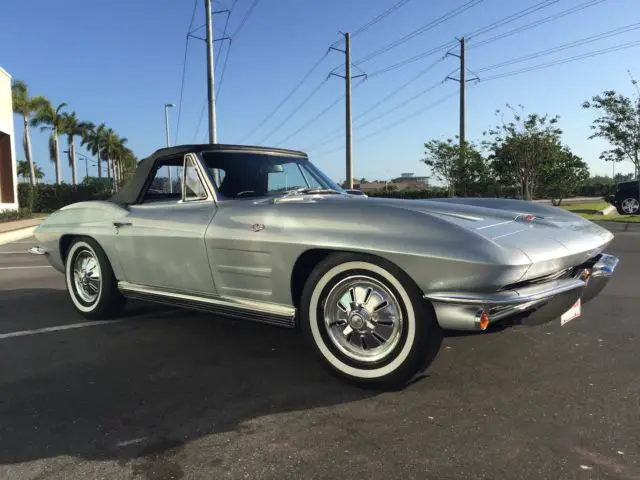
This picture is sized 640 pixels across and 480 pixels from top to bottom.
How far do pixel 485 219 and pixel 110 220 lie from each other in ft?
9.98

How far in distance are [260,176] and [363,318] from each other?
5.55 feet

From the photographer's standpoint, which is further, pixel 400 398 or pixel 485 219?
pixel 485 219

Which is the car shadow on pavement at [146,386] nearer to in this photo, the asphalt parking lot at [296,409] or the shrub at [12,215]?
the asphalt parking lot at [296,409]

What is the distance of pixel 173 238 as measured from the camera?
391 centimetres

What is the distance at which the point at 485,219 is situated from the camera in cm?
325

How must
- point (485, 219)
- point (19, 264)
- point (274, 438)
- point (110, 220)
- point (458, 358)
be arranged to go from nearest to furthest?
point (274, 438) → point (485, 219) → point (458, 358) → point (110, 220) → point (19, 264)

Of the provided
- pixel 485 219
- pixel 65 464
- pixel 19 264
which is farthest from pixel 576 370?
pixel 19 264

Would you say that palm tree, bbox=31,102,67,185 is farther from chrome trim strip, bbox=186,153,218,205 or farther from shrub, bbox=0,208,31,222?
chrome trim strip, bbox=186,153,218,205

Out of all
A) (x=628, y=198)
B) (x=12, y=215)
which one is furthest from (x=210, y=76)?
(x=628, y=198)

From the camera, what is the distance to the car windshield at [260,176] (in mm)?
4031

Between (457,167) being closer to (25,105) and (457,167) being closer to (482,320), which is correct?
(482,320)

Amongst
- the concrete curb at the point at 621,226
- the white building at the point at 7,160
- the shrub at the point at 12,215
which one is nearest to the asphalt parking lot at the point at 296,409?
the concrete curb at the point at 621,226

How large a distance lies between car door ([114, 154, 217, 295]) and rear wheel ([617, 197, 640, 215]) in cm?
1916

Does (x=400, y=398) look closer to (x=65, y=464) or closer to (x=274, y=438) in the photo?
(x=274, y=438)
